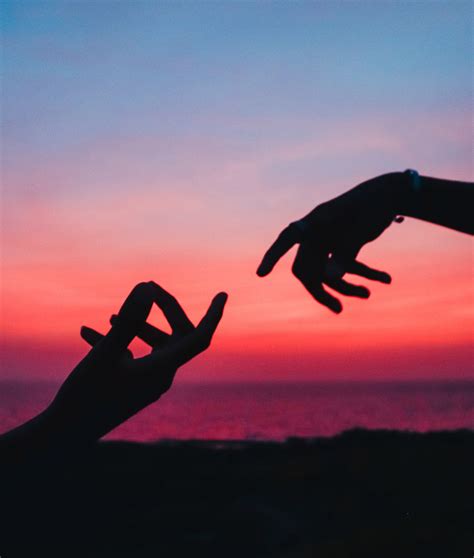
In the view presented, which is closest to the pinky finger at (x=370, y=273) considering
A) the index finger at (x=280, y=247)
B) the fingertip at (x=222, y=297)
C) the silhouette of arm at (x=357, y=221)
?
the silhouette of arm at (x=357, y=221)

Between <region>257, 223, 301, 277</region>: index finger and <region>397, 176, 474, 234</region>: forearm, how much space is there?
204mm

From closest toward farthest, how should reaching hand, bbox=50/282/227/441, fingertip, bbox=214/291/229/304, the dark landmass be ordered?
reaching hand, bbox=50/282/227/441 → fingertip, bbox=214/291/229/304 → the dark landmass

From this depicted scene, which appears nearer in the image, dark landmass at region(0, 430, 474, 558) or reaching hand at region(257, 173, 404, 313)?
reaching hand at region(257, 173, 404, 313)

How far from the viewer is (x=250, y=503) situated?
12.0 m

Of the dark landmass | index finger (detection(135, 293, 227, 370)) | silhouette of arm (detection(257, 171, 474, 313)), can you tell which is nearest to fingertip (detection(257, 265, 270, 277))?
silhouette of arm (detection(257, 171, 474, 313))

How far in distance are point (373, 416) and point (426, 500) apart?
63.0m

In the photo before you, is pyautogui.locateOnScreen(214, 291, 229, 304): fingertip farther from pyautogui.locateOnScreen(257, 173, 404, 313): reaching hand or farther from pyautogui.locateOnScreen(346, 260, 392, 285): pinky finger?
pyautogui.locateOnScreen(346, 260, 392, 285): pinky finger

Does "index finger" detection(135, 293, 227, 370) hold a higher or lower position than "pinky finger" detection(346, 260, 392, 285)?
lower

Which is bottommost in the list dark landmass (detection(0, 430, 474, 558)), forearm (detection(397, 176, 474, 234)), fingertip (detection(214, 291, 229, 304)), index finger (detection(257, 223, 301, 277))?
dark landmass (detection(0, 430, 474, 558))

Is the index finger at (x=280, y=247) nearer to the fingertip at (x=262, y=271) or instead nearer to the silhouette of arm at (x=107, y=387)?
the fingertip at (x=262, y=271)

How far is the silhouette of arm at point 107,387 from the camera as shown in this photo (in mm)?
1321

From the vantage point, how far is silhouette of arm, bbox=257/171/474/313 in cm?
139

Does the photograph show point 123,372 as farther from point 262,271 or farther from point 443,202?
point 443,202

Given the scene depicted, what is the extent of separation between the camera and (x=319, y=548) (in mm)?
10492
